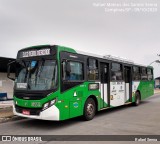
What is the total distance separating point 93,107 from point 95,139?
3.39 metres

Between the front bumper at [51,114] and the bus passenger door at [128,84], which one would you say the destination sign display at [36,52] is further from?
the bus passenger door at [128,84]

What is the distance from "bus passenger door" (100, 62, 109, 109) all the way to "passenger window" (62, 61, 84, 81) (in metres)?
1.86

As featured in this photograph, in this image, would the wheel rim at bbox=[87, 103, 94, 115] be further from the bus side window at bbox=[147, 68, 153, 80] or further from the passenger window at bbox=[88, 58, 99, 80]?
the bus side window at bbox=[147, 68, 153, 80]

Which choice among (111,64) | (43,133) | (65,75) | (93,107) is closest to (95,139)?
(43,133)

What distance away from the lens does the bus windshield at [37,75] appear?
7.92 m

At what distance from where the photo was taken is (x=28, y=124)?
8906 millimetres

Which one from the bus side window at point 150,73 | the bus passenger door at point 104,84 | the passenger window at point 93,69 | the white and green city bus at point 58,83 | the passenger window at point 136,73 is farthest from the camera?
the bus side window at point 150,73

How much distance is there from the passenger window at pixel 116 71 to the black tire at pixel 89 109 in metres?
2.47

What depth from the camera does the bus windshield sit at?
7922 mm

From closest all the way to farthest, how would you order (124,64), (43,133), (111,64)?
(43,133)
(111,64)
(124,64)

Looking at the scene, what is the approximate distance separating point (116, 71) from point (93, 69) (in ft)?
8.43

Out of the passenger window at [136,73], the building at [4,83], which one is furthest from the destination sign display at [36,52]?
the building at [4,83]

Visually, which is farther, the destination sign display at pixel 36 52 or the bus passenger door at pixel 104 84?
the bus passenger door at pixel 104 84

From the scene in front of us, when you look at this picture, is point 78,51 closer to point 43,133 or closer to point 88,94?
point 88,94
